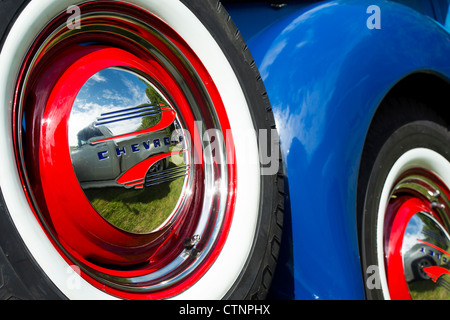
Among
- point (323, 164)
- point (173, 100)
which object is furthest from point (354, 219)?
point (173, 100)

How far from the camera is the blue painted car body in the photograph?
41.3 inches

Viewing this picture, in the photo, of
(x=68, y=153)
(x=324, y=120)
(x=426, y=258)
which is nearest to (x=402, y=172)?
(x=426, y=258)

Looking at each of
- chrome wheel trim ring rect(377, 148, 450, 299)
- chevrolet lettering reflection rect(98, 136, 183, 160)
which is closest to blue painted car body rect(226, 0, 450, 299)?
chrome wheel trim ring rect(377, 148, 450, 299)

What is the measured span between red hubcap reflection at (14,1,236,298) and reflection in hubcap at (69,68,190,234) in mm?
17

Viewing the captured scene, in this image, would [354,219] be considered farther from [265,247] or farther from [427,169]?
[427,169]

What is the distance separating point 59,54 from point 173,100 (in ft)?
0.91

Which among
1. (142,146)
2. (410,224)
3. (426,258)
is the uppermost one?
(142,146)

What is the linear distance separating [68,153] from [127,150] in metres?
0.12

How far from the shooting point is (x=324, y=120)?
1.07 metres

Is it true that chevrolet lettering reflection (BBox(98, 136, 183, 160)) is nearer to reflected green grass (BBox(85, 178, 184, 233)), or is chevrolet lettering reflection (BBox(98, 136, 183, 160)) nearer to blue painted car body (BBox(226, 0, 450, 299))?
reflected green grass (BBox(85, 178, 184, 233))

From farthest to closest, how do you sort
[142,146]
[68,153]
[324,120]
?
[324,120] < [142,146] < [68,153]

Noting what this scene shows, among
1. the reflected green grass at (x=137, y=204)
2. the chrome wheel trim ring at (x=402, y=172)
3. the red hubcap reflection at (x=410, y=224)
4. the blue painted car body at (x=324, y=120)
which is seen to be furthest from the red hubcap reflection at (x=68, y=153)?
the red hubcap reflection at (x=410, y=224)

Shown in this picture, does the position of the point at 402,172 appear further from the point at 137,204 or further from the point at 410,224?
the point at 137,204
